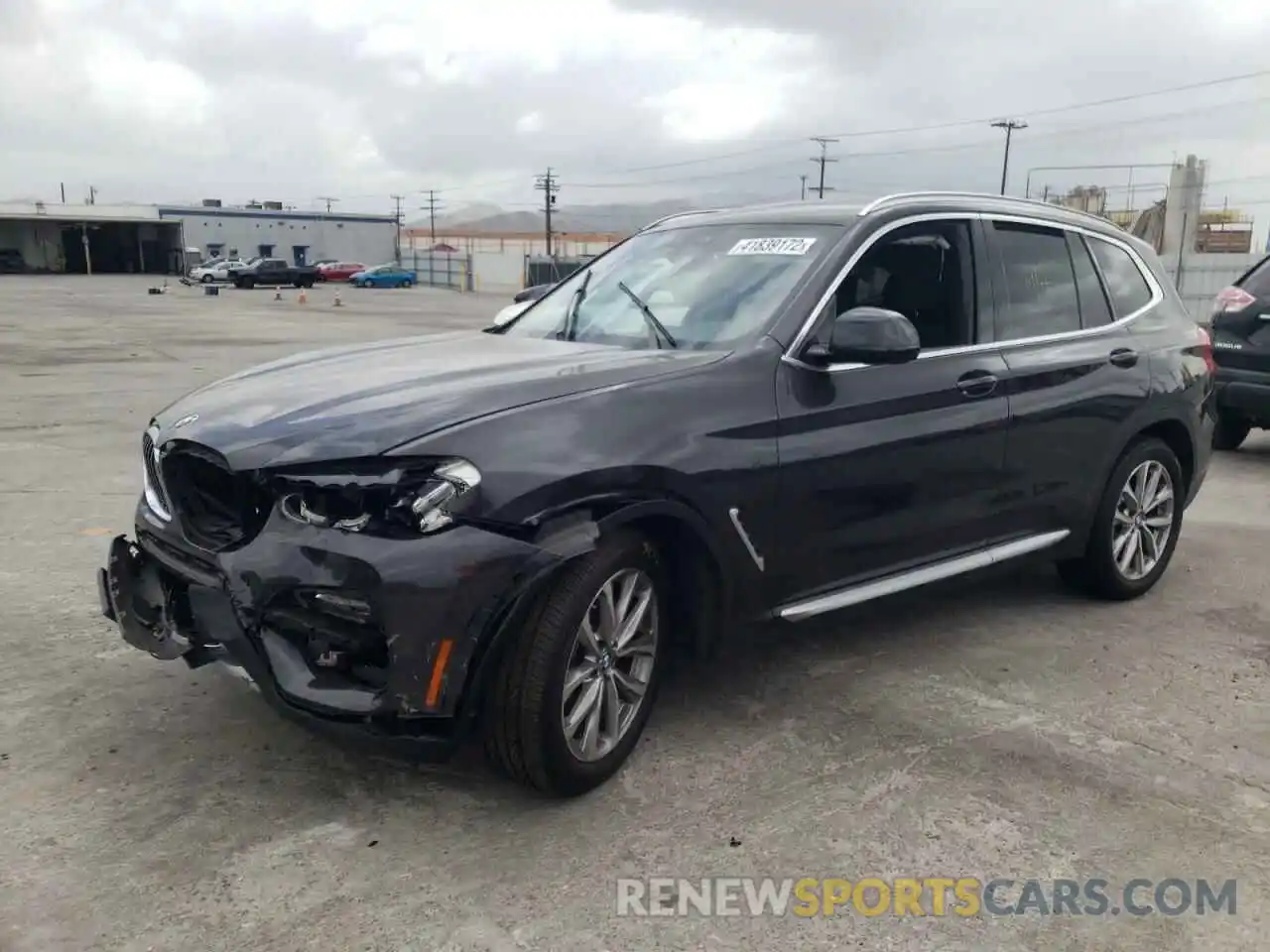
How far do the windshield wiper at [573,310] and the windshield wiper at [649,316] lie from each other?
0.64 ft

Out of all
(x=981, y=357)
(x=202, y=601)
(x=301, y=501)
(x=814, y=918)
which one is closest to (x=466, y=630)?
(x=301, y=501)

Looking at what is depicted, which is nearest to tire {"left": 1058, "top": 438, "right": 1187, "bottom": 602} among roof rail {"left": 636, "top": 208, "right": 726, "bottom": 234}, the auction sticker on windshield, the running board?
the running board

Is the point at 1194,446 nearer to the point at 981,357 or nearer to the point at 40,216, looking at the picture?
the point at 981,357

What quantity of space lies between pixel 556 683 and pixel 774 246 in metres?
1.91

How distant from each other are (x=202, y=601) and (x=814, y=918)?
1.82m

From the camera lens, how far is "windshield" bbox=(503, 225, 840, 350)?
3.83m

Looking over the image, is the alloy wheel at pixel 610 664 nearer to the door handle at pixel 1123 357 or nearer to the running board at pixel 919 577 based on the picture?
the running board at pixel 919 577

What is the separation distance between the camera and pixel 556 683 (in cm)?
297

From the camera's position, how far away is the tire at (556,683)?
2947 millimetres

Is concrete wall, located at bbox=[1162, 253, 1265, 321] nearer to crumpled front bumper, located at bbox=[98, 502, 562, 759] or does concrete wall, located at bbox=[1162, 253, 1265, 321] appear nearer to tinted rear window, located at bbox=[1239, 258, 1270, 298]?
tinted rear window, located at bbox=[1239, 258, 1270, 298]

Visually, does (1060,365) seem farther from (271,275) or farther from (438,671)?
(271,275)

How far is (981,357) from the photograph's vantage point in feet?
14.1

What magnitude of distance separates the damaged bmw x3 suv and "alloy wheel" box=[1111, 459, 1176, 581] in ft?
0.16

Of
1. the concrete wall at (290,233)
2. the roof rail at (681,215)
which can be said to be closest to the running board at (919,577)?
the roof rail at (681,215)
